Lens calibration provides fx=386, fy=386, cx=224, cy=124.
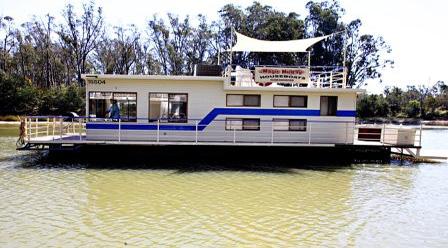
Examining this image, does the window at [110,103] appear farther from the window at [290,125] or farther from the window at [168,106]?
the window at [290,125]

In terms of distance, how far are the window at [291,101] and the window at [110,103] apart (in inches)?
236

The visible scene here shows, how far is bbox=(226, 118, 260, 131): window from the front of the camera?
16.2 m

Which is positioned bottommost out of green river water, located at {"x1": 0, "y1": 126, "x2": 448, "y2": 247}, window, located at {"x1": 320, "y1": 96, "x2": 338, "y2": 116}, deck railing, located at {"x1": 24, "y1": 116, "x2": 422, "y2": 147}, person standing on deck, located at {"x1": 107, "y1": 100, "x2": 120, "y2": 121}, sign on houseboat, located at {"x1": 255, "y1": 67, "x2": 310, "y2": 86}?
green river water, located at {"x1": 0, "y1": 126, "x2": 448, "y2": 247}

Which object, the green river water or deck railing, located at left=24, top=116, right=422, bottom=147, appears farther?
deck railing, located at left=24, top=116, right=422, bottom=147

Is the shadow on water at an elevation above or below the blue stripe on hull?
below

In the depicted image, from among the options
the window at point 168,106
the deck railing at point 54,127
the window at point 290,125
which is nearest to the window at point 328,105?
the window at point 290,125

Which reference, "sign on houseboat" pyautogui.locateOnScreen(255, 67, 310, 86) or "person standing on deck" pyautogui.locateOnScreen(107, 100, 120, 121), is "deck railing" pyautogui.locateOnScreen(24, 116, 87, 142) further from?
"sign on houseboat" pyautogui.locateOnScreen(255, 67, 310, 86)

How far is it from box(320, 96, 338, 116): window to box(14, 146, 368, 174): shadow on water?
1.80 metres

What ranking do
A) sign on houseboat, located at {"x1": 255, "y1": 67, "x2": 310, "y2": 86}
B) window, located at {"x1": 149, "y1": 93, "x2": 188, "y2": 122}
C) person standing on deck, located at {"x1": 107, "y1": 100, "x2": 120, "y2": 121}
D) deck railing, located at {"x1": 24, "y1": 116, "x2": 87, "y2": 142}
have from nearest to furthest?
1. deck railing, located at {"x1": 24, "y1": 116, "x2": 87, "y2": 142}
2. person standing on deck, located at {"x1": 107, "y1": 100, "x2": 120, "y2": 121}
3. window, located at {"x1": 149, "y1": 93, "x2": 188, "y2": 122}
4. sign on houseboat, located at {"x1": 255, "y1": 67, "x2": 310, "y2": 86}

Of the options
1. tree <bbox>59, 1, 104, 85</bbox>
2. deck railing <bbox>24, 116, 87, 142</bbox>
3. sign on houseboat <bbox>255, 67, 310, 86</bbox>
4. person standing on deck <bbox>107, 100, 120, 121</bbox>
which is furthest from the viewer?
tree <bbox>59, 1, 104, 85</bbox>

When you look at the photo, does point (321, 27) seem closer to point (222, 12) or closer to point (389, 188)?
point (222, 12)

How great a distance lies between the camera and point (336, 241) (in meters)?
7.61

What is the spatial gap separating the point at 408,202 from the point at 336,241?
4.24 metres

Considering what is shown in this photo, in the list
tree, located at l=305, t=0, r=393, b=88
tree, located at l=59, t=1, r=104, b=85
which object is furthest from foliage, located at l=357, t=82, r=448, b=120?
tree, located at l=59, t=1, r=104, b=85
